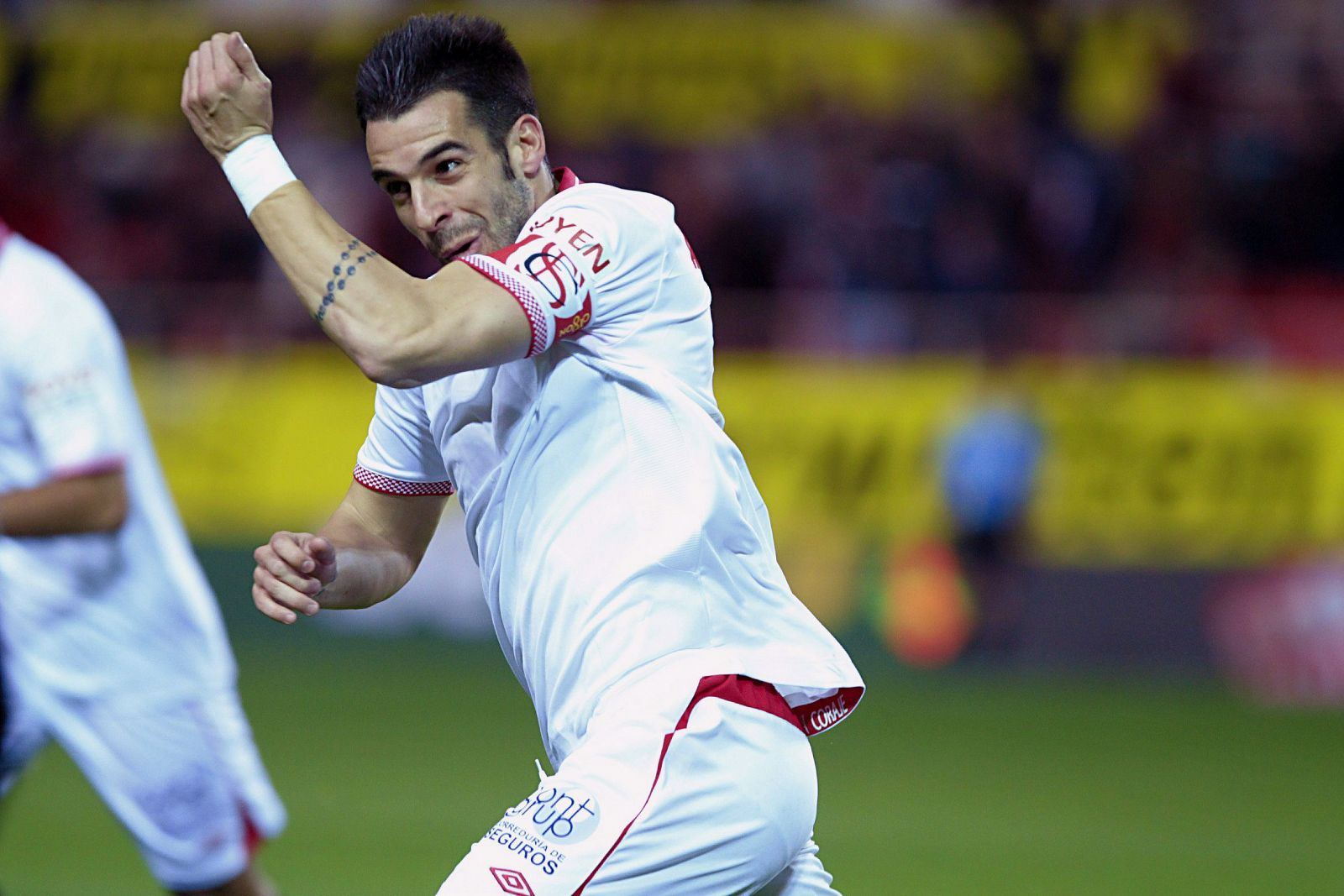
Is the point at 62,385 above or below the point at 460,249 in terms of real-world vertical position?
below

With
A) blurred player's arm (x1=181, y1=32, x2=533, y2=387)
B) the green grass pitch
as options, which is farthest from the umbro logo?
the green grass pitch

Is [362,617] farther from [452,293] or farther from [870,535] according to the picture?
[452,293]

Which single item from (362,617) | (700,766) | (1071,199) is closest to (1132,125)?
(1071,199)

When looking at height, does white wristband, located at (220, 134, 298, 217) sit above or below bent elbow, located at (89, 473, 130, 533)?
above

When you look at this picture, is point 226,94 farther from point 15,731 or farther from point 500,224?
point 15,731

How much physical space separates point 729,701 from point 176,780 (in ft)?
7.74

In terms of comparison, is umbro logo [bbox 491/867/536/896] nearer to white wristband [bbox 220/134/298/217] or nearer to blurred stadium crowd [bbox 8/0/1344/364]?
white wristband [bbox 220/134/298/217]

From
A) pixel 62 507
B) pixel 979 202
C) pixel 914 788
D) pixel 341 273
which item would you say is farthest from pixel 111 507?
pixel 979 202

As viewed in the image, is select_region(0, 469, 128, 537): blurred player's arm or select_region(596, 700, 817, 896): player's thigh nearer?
select_region(596, 700, 817, 896): player's thigh

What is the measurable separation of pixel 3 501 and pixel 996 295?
31.2 feet

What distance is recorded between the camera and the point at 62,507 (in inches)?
200

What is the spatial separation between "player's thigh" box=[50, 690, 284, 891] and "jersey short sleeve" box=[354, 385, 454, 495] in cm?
147

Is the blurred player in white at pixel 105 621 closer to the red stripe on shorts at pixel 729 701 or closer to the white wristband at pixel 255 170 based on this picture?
the white wristband at pixel 255 170

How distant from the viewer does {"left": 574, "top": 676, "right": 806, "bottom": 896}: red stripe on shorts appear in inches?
132
